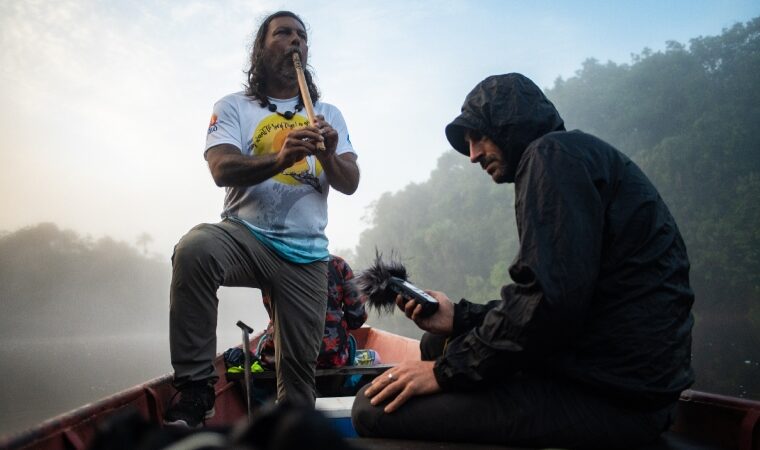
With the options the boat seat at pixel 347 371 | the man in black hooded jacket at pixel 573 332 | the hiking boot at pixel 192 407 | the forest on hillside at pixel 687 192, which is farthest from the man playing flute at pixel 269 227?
the forest on hillside at pixel 687 192

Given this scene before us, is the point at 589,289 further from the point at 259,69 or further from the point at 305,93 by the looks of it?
the point at 259,69

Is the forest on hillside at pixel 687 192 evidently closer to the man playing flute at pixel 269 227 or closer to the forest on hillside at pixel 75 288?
the man playing flute at pixel 269 227

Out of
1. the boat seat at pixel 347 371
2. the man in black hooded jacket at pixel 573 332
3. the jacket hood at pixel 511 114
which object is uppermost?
the jacket hood at pixel 511 114

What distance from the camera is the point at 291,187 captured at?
2.89 m

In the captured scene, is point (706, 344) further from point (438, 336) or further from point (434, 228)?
point (438, 336)

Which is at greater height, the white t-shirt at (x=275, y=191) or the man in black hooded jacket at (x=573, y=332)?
the white t-shirt at (x=275, y=191)

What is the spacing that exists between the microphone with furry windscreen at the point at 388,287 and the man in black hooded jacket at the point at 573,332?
31cm

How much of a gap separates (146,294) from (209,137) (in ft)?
280

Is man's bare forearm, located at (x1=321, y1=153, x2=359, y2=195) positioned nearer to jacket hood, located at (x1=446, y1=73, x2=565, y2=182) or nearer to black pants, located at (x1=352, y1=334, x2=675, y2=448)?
jacket hood, located at (x1=446, y1=73, x2=565, y2=182)

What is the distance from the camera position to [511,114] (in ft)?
5.64

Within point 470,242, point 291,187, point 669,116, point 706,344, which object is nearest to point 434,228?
point 470,242

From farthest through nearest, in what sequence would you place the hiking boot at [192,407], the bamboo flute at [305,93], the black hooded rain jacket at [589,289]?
the bamboo flute at [305,93] → the hiking boot at [192,407] → the black hooded rain jacket at [589,289]

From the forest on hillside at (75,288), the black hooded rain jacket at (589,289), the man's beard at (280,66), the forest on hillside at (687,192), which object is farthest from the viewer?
→ the forest on hillside at (75,288)

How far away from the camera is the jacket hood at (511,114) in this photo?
1.72 meters
